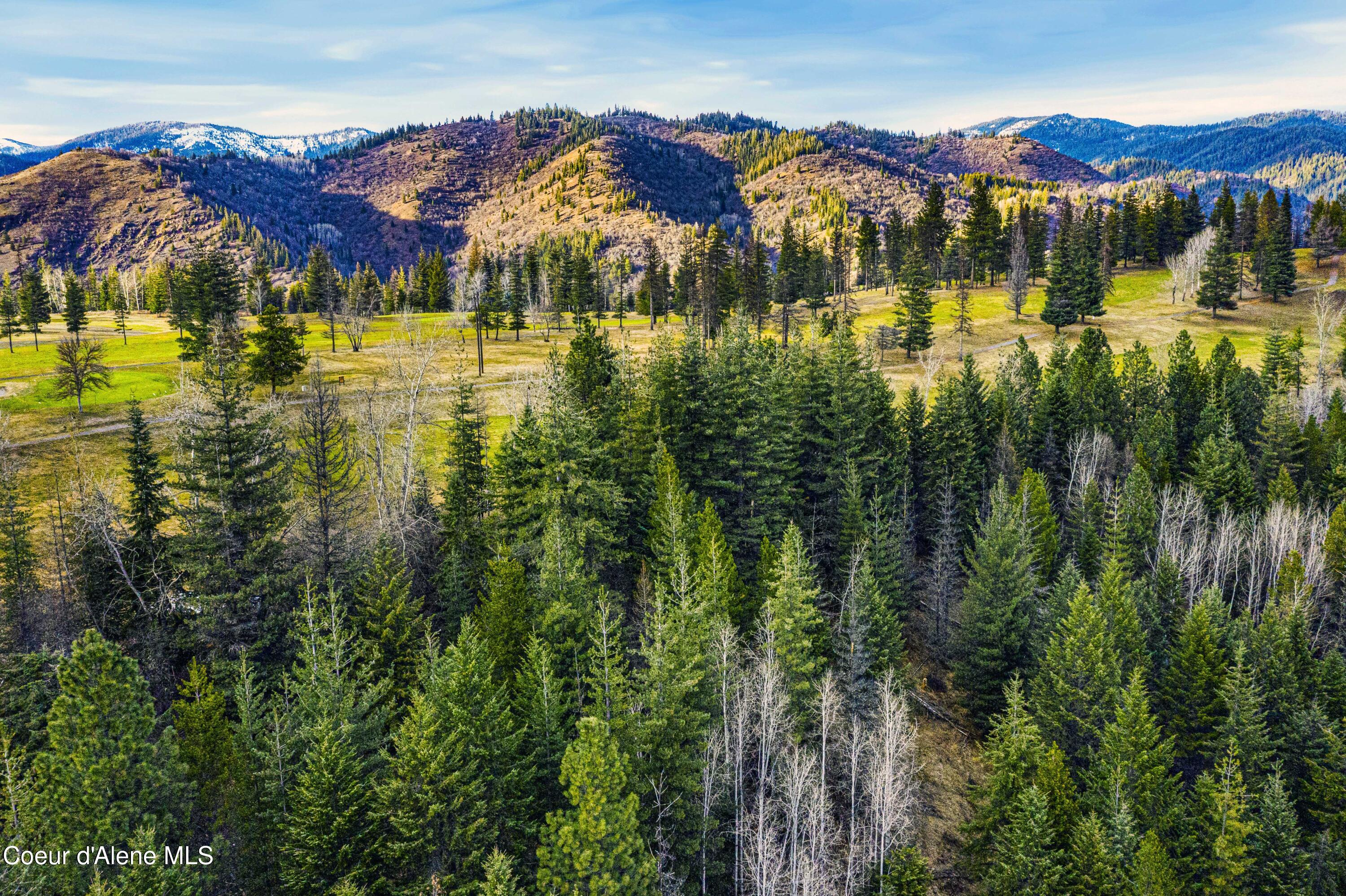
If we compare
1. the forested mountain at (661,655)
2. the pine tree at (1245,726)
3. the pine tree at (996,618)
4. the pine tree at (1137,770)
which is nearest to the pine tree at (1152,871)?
the forested mountain at (661,655)

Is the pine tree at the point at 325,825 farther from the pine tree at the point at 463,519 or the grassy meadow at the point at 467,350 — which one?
the grassy meadow at the point at 467,350

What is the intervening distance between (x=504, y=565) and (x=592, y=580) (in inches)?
181

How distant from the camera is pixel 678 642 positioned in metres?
30.0

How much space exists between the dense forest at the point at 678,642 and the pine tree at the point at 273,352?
11666 millimetres

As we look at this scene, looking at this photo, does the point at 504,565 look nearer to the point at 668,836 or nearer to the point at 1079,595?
the point at 668,836

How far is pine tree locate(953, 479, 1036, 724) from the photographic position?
44.7m

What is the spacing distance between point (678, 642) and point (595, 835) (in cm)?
820

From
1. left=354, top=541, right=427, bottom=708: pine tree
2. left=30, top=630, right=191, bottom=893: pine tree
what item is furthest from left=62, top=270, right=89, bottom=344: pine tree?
left=30, top=630, right=191, bottom=893: pine tree

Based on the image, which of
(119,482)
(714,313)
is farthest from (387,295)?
(119,482)

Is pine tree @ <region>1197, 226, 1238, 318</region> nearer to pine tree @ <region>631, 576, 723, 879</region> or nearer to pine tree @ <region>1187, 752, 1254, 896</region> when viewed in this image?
pine tree @ <region>1187, 752, 1254, 896</region>

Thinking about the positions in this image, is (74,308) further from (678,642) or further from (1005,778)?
(1005,778)

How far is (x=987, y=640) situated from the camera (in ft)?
149

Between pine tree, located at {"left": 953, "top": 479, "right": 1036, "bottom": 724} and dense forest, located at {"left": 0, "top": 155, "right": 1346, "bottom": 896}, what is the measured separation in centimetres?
24

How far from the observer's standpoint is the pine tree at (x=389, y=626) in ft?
107
